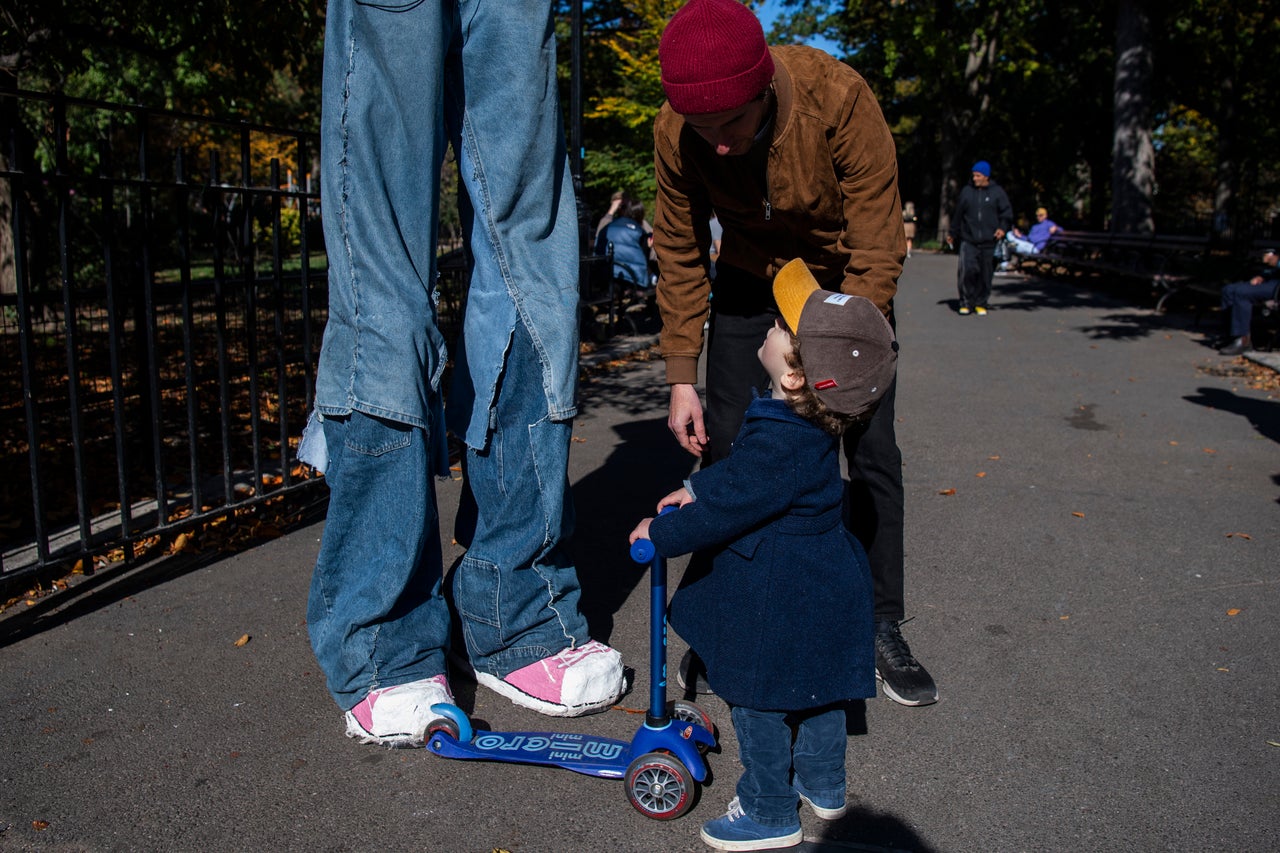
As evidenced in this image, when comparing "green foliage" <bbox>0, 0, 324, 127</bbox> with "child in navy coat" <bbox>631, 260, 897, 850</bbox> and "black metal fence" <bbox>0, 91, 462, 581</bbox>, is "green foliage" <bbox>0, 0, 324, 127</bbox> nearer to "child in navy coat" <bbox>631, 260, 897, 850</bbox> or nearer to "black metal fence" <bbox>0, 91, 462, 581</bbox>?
"black metal fence" <bbox>0, 91, 462, 581</bbox>

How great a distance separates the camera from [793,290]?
256 centimetres

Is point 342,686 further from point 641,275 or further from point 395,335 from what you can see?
point 641,275

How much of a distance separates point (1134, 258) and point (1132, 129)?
5776mm

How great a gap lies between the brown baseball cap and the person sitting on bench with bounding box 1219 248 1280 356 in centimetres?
1017

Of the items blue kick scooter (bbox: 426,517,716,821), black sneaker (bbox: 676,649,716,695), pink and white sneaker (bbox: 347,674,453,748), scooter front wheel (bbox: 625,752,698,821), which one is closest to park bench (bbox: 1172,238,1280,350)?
black sneaker (bbox: 676,649,716,695)

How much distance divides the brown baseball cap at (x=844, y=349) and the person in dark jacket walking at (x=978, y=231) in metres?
12.5

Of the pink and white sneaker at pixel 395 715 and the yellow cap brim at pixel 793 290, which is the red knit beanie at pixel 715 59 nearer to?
the yellow cap brim at pixel 793 290

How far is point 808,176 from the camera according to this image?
2963mm

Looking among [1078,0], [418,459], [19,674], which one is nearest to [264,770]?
[418,459]

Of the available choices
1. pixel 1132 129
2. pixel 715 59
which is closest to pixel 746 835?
pixel 715 59

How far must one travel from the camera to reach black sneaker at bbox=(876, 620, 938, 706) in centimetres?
330

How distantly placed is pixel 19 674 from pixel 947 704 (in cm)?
297

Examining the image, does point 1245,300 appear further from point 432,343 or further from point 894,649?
point 432,343

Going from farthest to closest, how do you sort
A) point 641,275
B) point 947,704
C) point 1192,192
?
point 1192,192
point 641,275
point 947,704
